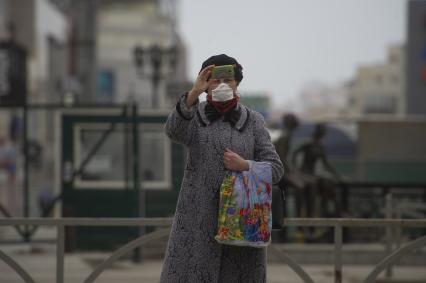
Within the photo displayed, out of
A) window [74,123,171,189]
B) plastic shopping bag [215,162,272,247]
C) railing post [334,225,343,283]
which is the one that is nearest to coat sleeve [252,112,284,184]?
plastic shopping bag [215,162,272,247]

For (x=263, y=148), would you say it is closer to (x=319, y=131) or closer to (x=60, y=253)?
(x=60, y=253)

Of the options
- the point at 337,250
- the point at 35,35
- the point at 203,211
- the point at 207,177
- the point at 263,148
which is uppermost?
the point at 35,35

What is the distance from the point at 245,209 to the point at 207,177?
0.26 metres

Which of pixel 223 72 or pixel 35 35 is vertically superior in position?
pixel 35 35

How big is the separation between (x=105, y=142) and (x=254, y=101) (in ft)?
180

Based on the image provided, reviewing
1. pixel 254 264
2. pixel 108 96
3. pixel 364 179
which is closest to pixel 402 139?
pixel 364 179

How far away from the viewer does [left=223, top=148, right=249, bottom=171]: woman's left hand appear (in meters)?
4.10

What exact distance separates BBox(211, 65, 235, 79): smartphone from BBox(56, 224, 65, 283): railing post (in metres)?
1.98

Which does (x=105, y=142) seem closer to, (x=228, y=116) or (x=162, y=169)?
(x=162, y=169)

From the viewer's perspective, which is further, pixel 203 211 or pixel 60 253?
pixel 60 253

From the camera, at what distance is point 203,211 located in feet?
13.7

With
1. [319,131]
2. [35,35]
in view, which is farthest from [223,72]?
[35,35]

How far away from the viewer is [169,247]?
167 inches

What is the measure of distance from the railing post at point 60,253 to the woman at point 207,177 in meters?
1.58
